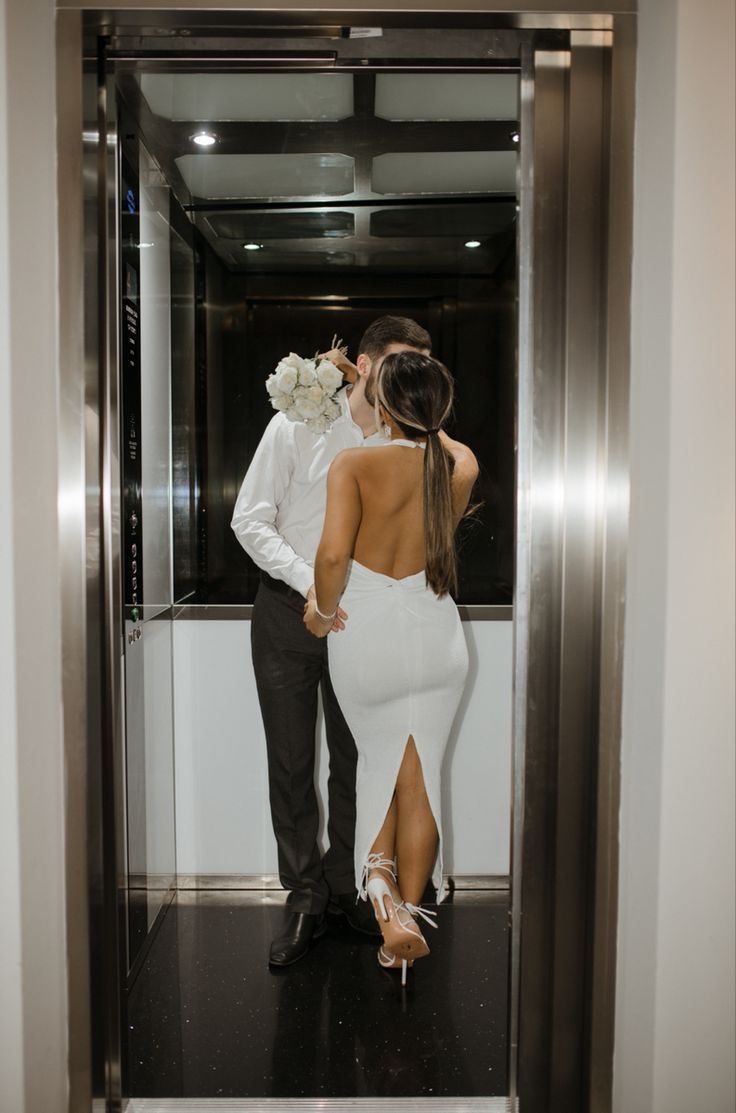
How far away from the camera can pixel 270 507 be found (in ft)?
6.32

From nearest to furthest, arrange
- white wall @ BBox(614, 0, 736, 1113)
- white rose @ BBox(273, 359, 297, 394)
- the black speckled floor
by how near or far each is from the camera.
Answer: white wall @ BBox(614, 0, 736, 1113) < the black speckled floor < white rose @ BBox(273, 359, 297, 394)

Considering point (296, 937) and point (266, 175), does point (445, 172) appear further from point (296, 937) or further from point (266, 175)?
point (296, 937)

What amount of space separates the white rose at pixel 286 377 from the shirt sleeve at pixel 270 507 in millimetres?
69

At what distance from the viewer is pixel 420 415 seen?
1.88 m

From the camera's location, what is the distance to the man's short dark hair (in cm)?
191

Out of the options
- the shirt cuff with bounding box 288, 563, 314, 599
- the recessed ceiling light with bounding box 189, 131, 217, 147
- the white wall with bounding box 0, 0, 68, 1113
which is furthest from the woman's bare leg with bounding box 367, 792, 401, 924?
the recessed ceiling light with bounding box 189, 131, 217, 147

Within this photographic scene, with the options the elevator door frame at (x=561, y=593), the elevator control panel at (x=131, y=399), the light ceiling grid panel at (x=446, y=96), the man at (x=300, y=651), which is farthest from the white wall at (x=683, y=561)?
the elevator control panel at (x=131, y=399)

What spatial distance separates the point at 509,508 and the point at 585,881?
80 centimetres

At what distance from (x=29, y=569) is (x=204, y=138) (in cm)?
107

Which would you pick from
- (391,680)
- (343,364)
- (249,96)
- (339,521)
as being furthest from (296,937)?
(249,96)

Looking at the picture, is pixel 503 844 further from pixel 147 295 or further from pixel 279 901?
pixel 147 295

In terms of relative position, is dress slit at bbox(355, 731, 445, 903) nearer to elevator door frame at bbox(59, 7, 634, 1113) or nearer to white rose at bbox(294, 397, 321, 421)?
elevator door frame at bbox(59, 7, 634, 1113)

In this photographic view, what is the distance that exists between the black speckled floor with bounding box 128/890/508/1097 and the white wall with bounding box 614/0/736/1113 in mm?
449

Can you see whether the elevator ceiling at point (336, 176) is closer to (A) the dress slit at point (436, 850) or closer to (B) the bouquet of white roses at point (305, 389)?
(B) the bouquet of white roses at point (305, 389)
